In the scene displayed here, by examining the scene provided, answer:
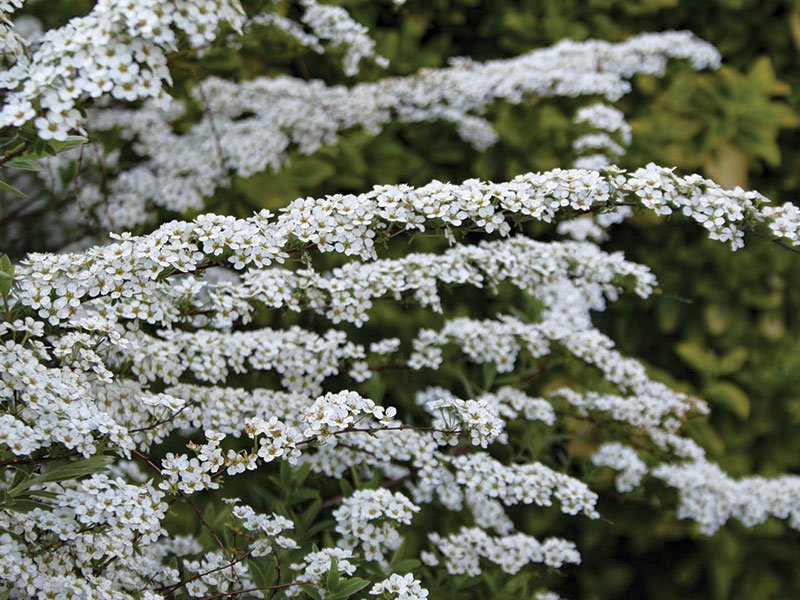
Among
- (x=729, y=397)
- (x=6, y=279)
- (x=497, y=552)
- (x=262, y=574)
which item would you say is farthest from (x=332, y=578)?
(x=729, y=397)

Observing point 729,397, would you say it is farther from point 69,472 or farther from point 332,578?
point 69,472

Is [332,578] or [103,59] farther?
[332,578]

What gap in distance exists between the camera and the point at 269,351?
1.83 metres

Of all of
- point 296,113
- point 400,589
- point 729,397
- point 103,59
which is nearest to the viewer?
point 103,59

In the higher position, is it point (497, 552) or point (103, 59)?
point (103, 59)

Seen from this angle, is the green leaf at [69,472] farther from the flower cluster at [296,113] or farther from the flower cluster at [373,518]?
the flower cluster at [296,113]

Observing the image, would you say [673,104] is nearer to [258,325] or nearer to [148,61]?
[258,325]

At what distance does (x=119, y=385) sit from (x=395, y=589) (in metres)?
0.62

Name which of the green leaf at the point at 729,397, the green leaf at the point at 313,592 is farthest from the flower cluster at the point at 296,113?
the green leaf at the point at 313,592

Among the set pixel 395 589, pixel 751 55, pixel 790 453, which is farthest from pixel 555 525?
pixel 751 55

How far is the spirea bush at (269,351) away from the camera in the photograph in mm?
1388

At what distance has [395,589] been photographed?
4.74 ft

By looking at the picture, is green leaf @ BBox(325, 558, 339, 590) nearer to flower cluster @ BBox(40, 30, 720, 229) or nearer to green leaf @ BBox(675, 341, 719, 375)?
flower cluster @ BBox(40, 30, 720, 229)

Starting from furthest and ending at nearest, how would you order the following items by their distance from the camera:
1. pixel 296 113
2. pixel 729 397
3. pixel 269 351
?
pixel 729 397, pixel 296 113, pixel 269 351
